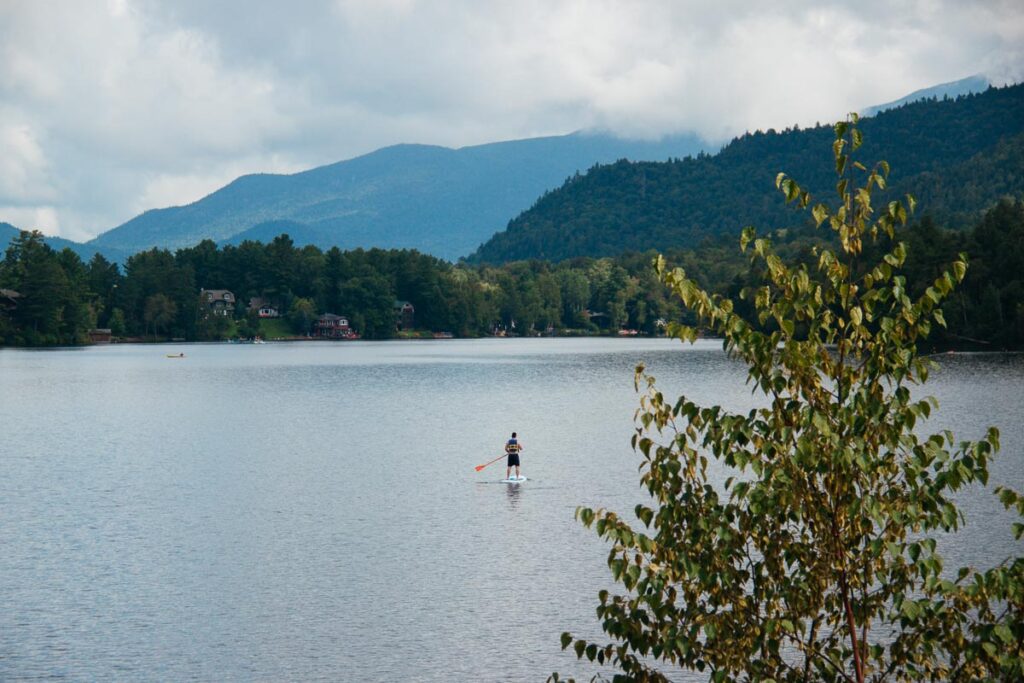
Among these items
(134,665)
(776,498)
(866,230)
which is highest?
(866,230)

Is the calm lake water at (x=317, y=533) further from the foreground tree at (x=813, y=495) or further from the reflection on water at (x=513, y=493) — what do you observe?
the foreground tree at (x=813, y=495)

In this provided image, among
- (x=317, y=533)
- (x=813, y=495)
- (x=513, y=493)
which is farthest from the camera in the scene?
(x=513, y=493)

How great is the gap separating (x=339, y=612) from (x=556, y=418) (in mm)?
54529

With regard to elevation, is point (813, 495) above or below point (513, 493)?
above

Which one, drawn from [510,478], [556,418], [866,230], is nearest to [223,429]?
[556,418]

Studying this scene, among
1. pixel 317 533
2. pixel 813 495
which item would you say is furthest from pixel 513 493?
pixel 813 495

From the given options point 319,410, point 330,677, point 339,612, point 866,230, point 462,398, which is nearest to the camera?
point 866,230

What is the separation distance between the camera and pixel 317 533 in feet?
139

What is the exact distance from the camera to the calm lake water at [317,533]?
28.2m

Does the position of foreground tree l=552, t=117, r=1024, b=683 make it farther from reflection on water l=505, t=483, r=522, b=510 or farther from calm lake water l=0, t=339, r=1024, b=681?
reflection on water l=505, t=483, r=522, b=510

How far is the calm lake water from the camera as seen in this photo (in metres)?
28.2

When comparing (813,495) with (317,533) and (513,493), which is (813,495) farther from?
(513,493)

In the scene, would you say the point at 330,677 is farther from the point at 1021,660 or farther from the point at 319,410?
the point at 319,410

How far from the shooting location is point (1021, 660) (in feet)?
46.2
